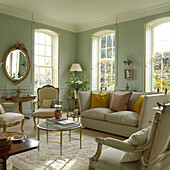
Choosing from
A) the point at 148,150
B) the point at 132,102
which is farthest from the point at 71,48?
the point at 148,150

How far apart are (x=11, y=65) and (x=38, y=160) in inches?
147

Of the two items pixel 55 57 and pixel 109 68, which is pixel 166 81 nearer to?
pixel 109 68

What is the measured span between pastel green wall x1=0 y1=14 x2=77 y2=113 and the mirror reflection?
199 mm

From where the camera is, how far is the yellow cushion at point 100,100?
4797 millimetres

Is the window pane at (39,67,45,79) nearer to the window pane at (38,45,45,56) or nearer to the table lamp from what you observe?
the window pane at (38,45,45,56)

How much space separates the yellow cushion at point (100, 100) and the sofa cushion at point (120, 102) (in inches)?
11.3

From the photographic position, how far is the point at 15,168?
2602 mm

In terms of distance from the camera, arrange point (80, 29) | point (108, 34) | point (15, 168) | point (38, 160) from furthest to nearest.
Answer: point (80, 29) → point (108, 34) → point (38, 160) → point (15, 168)

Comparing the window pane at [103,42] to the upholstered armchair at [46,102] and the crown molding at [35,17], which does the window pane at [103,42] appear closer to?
the crown molding at [35,17]

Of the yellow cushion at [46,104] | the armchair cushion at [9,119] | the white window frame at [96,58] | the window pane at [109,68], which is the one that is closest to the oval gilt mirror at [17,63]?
the yellow cushion at [46,104]

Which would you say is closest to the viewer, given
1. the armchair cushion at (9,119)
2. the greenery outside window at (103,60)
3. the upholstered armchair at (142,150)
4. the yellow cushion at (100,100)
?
the upholstered armchair at (142,150)

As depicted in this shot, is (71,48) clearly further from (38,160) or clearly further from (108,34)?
(38,160)

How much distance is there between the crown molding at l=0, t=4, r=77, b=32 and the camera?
5571 millimetres

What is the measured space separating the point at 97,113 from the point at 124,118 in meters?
0.69
